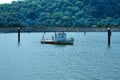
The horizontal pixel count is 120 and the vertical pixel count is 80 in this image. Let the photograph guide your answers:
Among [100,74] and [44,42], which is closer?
[100,74]

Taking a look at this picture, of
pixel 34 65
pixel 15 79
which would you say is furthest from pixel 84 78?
pixel 34 65

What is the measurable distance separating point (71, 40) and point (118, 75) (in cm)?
5204

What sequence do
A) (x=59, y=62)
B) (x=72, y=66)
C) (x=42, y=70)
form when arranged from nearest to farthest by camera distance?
(x=42, y=70)
(x=72, y=66)
(x=59, y=62)

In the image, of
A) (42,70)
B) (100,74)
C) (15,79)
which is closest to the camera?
(15,79)

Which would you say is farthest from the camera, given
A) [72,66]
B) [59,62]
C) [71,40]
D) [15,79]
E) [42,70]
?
[71,40]

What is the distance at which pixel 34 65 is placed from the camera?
58438mm

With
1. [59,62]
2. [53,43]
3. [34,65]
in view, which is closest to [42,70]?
[34,65]

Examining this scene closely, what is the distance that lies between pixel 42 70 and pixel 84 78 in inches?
294

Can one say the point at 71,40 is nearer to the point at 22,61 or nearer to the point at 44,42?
the point at 44,42

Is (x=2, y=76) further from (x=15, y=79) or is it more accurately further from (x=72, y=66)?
(x=72, y=66)

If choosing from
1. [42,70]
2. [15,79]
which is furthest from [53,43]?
[15,79]

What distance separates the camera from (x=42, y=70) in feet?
175

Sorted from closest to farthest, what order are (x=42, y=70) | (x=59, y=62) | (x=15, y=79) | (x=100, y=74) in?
(x=15, y=79)
(x=100, y=74)
(x=42, y=70)
(x=59, y=62)

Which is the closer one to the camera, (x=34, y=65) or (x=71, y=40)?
(x=34, y=65)
